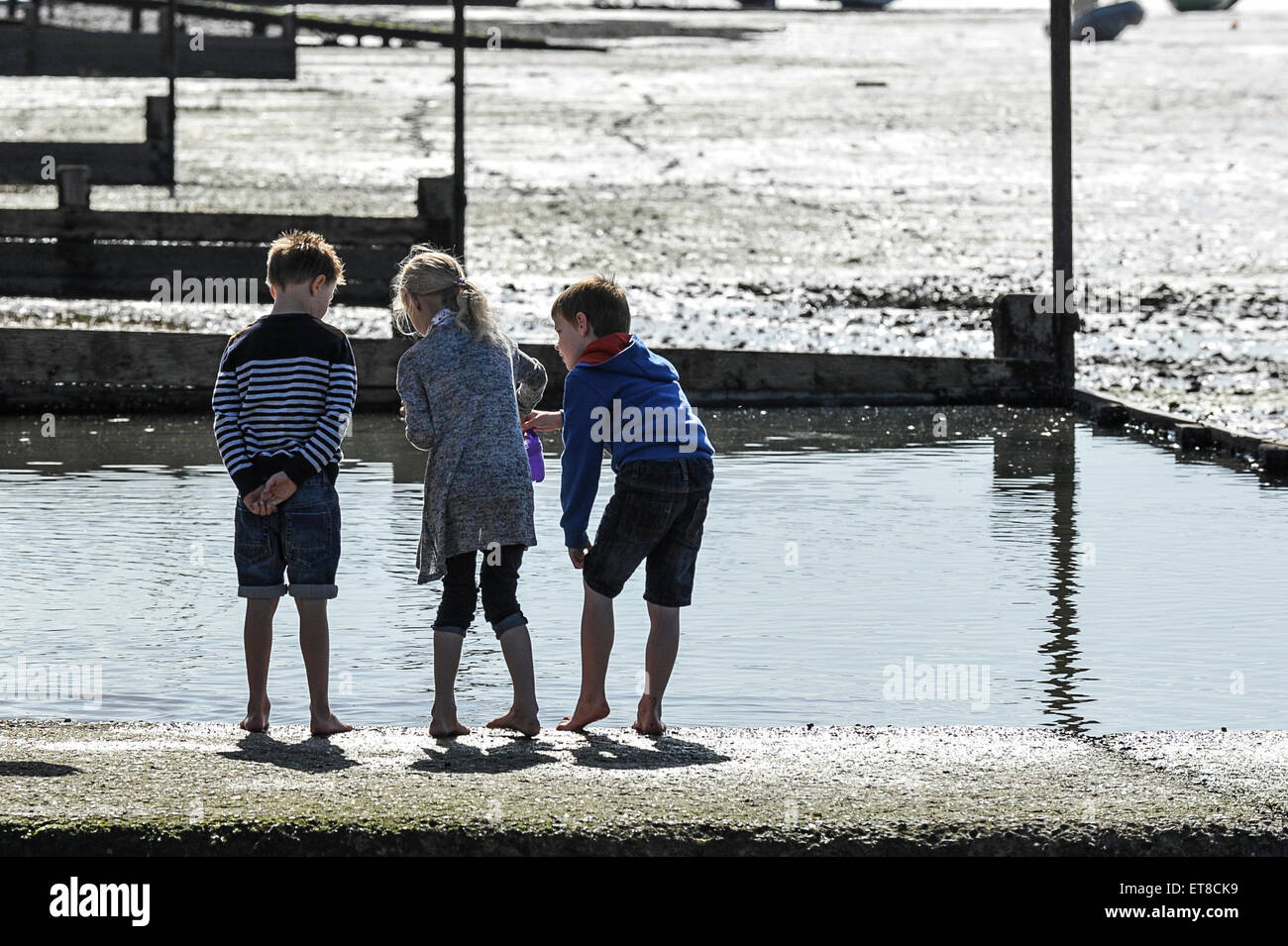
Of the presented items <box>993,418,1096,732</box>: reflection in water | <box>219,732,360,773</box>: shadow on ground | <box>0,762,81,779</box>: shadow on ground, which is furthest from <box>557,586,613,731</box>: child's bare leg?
<box>0,762,81,779</box>: shadow on ground

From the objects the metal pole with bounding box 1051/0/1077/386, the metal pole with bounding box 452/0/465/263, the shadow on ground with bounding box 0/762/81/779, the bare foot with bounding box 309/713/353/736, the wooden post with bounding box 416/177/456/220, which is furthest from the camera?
the wooden post with bounding box 416/177/456/220

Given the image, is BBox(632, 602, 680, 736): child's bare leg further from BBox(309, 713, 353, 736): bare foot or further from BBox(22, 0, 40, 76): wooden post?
BBox(22, 0, 40, 76): wooden post

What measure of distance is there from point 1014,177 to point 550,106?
12.0 metres

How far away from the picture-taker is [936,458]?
12.2 meters

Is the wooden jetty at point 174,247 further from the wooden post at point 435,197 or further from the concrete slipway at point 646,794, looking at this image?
the concrete slipway at point 646,794

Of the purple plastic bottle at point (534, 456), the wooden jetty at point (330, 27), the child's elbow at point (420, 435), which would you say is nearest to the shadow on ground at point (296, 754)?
the child's elbow at point (420, 435)

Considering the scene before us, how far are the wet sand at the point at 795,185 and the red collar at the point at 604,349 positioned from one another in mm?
7240

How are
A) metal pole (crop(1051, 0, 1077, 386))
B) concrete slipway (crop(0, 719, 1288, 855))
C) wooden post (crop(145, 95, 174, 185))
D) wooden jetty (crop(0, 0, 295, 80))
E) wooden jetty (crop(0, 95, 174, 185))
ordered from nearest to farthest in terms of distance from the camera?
concrete slipway (crop(0, 719, 1288, 855)), metal pole (crop(1051, 0, 1077, 386)), wooden jetty (crop(0, 95, 174, 185)), wooden post (crop(145, 95, 174, 185)), wooden jetty (crop(0, 0, 295, 80))

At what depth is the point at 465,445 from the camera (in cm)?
616

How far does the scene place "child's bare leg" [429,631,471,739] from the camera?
19.6ft

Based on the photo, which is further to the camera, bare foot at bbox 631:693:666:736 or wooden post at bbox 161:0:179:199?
wooden post at bbox 161:0:179:199

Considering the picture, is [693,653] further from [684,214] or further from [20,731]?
[684,214]

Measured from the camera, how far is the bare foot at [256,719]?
6043mm

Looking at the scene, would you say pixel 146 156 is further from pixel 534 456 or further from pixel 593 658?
pixel 593 658
